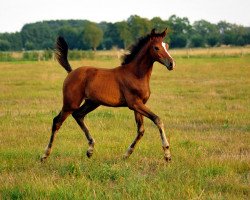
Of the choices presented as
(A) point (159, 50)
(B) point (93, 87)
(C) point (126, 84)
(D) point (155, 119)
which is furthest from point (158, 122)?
(B) point (93, 87)

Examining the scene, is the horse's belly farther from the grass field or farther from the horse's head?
the grass field

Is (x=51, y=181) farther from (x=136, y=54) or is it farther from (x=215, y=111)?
(x=215, y=111)

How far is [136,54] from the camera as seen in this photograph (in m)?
8.61

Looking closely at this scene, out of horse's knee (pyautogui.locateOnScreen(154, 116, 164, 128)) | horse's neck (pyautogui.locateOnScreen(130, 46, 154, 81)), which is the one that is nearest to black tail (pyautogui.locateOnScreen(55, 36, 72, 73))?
horse's neck (pyautogui.locateOnScreen(130, 46, 154, 81))

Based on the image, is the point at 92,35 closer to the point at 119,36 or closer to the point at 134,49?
the point at 119,36

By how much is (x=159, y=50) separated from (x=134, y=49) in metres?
0.69

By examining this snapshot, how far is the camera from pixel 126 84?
8273 millimetres

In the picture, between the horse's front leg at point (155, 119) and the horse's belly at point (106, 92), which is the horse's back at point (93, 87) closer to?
the horse's belly at point (106, 92)

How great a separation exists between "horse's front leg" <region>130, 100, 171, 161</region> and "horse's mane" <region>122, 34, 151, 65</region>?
3.35 ft

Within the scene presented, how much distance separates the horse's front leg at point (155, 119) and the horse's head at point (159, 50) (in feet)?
2.73

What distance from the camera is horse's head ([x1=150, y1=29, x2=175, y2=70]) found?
7.95 metres

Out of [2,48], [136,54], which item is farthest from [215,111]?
[2,48]

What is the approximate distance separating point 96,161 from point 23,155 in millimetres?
1463

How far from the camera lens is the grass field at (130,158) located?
6141 mm
